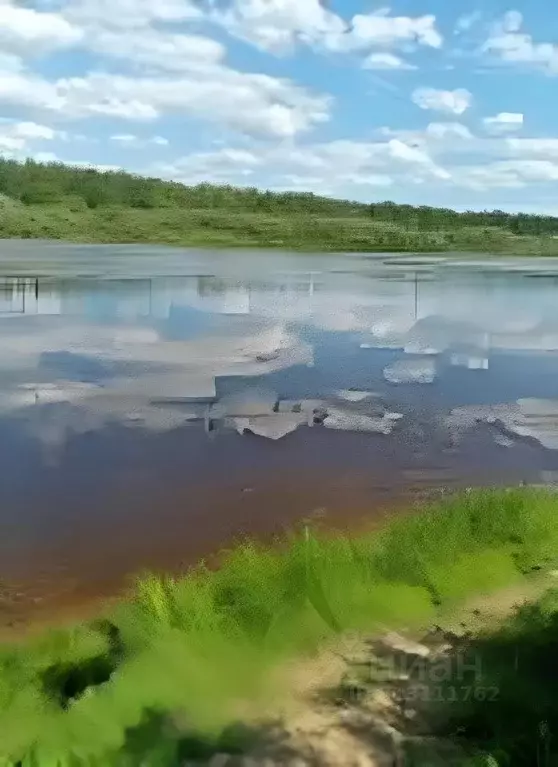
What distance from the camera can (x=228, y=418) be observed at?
14.2 metres

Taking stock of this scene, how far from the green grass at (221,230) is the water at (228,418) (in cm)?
914

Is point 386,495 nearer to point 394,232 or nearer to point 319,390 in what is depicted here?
point 319,390

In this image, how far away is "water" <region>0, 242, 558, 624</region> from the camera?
31.8 feet

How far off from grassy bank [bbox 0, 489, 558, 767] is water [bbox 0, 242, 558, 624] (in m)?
1.50

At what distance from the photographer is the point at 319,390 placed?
1622 cm

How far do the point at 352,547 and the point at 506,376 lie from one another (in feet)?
35.7

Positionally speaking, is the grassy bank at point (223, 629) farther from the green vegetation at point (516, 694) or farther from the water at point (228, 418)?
the water at point (228, 418)

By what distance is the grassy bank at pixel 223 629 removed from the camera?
199 inches

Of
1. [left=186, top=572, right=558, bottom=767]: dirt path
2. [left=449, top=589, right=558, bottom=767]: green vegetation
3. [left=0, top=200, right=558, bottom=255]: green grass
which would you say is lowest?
[left=186, top=572, right=558, bottom=767]: dirt path

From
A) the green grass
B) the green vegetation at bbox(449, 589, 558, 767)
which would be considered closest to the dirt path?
the green vegetation at bbox(449, 589, 558, 767)

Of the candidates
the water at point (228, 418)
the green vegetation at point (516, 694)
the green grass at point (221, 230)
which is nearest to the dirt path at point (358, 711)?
the green vegetation at point (516, 694)

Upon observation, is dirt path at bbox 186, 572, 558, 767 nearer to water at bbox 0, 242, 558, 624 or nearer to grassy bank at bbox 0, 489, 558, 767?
grassy bank at bbox 0, 489, 558, 767

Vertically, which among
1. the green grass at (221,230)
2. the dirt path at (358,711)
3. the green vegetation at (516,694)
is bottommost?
the dirt path at (358,711)

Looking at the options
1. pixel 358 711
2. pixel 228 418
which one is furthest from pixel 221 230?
pixel 358 711
